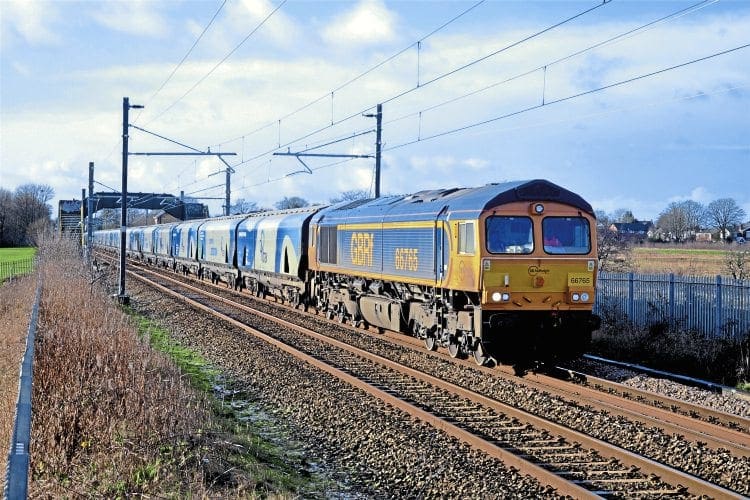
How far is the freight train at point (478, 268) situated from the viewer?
1392cm

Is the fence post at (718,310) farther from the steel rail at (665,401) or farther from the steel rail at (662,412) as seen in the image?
the steel rail at (662,412)

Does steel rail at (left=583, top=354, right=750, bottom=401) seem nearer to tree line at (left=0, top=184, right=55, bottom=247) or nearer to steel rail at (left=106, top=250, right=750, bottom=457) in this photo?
steel rail at (left=106, top=250, right=750, bottom=457)

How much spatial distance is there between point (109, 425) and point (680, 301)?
1359 cm

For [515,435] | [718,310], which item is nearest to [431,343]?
[718,310]

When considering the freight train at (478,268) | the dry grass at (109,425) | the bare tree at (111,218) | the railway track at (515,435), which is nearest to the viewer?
the dry grass at (109,425)

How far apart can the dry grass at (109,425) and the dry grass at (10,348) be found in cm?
26

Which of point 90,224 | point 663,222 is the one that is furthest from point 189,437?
point 663,222

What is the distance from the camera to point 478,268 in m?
13.8

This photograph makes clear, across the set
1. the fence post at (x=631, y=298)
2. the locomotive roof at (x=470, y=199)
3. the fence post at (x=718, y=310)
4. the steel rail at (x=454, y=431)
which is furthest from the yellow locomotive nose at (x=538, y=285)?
the fence post at (x=631, y=298)

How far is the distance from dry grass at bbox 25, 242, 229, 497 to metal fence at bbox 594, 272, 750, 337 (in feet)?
35.7

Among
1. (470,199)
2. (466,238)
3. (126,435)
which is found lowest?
(126,435)

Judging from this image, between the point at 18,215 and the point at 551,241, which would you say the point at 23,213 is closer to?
the point at 18,215

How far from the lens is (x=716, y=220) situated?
68.1 meters

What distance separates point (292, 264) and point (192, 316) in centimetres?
394
